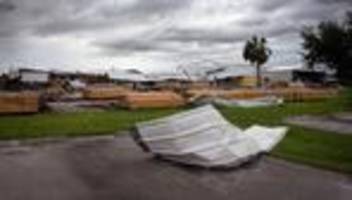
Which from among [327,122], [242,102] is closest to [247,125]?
[327,122]

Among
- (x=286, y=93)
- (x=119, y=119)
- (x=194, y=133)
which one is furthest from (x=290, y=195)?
(x=286, y=93)

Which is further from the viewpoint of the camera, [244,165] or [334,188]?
[244,165]

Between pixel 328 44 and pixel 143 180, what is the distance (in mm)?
48214

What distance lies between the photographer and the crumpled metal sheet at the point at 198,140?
13.1 meters

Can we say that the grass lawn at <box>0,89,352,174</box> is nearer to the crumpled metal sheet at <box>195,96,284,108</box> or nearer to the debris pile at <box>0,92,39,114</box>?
the debris pile at <box>0,92,39,114</box>

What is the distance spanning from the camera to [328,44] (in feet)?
184

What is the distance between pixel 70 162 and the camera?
1362cm

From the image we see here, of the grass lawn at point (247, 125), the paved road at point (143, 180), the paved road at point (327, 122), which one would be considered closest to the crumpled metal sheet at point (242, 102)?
the grass lawn at point (247, 125)

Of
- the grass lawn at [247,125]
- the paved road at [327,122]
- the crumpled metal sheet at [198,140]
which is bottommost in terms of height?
the paved road at [327,122]

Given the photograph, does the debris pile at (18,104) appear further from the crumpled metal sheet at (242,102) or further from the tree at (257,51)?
the tree at (257,51)

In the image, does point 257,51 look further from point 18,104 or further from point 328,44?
point 18,104

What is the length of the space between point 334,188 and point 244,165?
2.83 m

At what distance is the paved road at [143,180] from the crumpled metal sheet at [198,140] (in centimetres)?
35

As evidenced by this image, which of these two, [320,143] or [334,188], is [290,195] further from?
[320,143]
